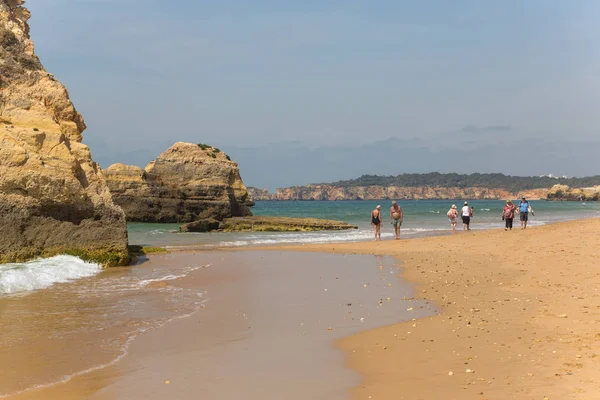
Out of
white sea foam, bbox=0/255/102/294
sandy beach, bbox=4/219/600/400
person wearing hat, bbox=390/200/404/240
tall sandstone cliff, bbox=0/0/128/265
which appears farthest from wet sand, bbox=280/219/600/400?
person wearing hat, bbox=390/200/404/240

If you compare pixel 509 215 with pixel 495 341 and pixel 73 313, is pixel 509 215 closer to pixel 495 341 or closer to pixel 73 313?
pixel 495 341

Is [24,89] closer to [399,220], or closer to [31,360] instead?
[31,360]

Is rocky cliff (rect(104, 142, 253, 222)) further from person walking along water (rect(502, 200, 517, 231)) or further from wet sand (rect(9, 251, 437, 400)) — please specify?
wet sand (rect(9, 251, 437, 400))

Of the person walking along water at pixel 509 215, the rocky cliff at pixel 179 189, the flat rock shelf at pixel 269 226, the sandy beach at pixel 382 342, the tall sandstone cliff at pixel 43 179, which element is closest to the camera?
the sandy beach at pixel 382 342

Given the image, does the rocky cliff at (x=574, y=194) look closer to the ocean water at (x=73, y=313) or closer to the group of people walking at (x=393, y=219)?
the group of people walking at (x=393, y=219)

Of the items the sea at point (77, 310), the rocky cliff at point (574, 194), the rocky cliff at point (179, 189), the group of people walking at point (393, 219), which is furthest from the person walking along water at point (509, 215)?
the rocky cliff at point (574, 194)

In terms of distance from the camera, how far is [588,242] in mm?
18703

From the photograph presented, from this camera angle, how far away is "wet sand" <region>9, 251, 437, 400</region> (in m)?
5.93

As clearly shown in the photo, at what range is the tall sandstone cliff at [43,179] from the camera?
15641mm

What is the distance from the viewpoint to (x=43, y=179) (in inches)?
633

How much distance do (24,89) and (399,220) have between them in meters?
17.5

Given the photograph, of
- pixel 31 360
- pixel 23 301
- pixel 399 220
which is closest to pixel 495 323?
pixel 31 360

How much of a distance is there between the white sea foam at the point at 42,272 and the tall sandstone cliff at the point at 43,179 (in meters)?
0.61

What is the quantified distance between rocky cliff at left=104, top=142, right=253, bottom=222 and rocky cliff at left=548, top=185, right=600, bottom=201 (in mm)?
128821
